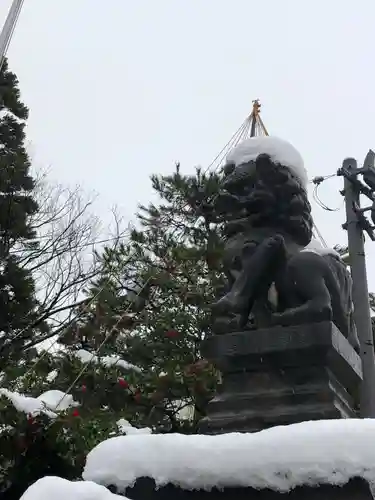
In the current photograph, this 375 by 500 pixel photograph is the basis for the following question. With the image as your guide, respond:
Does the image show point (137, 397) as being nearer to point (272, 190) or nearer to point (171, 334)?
point (171, 334)

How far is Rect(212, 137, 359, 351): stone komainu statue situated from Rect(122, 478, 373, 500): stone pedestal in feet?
3.75

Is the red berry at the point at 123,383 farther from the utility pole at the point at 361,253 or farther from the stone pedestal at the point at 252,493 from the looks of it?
the stone pedestal at the point at 252,493

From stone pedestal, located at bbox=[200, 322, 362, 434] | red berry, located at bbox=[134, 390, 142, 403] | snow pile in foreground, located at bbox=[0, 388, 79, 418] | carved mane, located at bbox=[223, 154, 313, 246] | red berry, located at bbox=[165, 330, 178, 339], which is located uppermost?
red berry, located at bbox=[165, 330, 178, 339]

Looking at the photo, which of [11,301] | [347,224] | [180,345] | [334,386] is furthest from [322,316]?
[11,301]

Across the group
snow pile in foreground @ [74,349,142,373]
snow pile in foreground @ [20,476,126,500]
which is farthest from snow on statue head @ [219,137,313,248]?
snow pile in foreground @ [74,349,142,373]

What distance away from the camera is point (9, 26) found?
702 centimetres

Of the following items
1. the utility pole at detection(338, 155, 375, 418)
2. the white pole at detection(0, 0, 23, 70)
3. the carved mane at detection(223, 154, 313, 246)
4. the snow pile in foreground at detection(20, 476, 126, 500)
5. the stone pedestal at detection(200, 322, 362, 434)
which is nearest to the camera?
the snow pile in foreground at detection(20, 476, 126, 500)

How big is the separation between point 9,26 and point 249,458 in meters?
6.19

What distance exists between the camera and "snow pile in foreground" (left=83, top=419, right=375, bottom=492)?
7.06 feet

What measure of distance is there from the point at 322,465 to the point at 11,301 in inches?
407

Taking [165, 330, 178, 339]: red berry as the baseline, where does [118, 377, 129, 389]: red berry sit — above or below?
below

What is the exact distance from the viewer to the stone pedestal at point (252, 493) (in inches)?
84.1

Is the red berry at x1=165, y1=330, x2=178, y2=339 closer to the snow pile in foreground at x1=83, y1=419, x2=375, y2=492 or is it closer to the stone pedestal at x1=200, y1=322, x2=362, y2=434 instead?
the stone pedestal at x1=200, y1=322, x2=362, y2=434

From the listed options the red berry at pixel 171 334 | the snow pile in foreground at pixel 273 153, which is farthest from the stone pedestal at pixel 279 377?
the red berry at pixel 171 334
